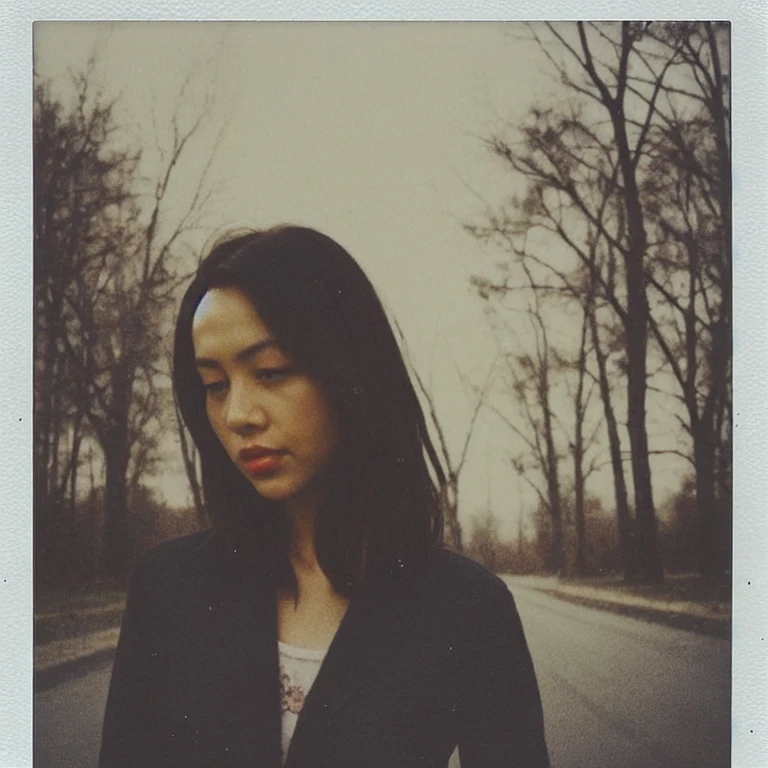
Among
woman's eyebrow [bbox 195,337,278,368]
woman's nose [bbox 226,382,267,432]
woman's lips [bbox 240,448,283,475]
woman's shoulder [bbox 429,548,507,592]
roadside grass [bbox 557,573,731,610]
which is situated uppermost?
woman's eyebrow [bbox 195,337,278,368]

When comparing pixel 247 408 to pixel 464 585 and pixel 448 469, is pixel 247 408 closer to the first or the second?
pixel 448 469

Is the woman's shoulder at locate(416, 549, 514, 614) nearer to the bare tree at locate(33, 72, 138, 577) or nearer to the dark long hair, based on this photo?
the dark long hair

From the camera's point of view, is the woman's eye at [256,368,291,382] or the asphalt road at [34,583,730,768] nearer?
the woman's eye at [256,368,291,382]

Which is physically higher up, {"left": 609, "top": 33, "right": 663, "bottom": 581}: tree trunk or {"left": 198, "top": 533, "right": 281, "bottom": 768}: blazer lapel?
{"left": 609, "top": 33, "right": 663, "bottom": 581}: tree trunk

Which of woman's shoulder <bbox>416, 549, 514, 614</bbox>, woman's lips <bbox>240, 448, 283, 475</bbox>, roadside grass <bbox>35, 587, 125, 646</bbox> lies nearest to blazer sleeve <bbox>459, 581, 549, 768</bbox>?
woman's shoulder <bbox>416, 549, 514, 614</bbox>

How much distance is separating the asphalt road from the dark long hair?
296mm

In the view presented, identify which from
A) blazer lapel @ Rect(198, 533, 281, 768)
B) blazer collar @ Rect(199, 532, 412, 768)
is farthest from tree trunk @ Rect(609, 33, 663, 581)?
blazer lapel @ Rect(198, 533, 281, 768)

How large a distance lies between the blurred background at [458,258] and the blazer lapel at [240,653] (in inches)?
4.5

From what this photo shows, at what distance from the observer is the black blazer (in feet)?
5.67

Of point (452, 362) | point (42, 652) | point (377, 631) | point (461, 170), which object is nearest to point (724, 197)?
point (461, 170)

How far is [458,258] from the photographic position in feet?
6.13

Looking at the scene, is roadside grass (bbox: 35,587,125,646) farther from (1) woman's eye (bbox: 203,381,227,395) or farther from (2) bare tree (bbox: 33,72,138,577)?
(1) woman's eye (bbox: 203,381,227,395)

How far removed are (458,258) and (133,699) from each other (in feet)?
3.59

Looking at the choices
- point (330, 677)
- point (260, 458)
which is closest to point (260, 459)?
point (260, 458)
